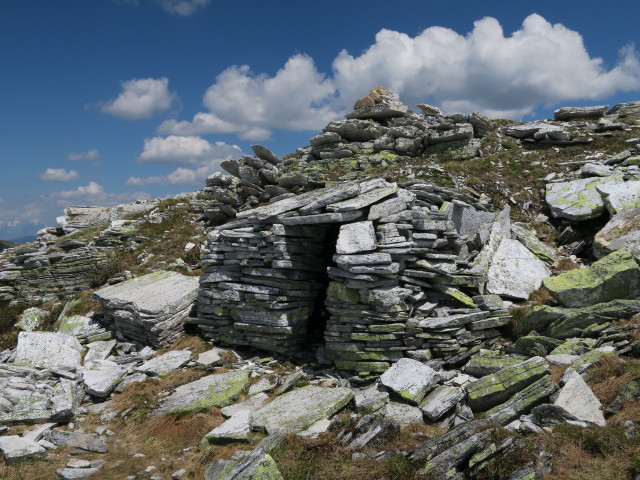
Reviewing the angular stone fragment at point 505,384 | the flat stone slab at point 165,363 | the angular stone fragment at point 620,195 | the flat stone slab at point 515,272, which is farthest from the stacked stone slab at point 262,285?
the angular stone fragment at point 620,195

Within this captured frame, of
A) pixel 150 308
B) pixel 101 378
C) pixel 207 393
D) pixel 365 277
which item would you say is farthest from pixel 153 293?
pixel 365 277

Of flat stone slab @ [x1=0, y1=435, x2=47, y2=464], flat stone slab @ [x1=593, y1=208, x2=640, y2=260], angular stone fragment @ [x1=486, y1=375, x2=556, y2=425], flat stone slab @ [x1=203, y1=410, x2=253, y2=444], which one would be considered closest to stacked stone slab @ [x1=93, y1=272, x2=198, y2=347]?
flat stone slab @ [x1=0, y1=435, x2=47, y2=464]

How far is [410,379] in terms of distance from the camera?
10.9 metres

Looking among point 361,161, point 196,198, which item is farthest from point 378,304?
point 196,198

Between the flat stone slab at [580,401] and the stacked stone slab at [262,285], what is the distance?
331 inches

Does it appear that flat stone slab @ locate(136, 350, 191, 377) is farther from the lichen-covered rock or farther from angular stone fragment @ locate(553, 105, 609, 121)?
angular stone fragment @ locate(553, 105, 609, 121)

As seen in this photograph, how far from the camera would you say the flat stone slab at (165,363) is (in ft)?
46.0

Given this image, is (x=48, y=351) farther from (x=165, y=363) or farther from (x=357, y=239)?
(x=357, y=239)

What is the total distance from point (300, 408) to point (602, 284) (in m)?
9.51

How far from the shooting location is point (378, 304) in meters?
12.3

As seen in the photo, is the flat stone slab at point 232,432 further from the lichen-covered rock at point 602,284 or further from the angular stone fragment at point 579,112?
the angular stone fragment at point 579,112

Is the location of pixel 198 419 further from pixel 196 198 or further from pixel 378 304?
pixel 196 198

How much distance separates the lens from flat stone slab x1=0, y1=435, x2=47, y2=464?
30.5ft

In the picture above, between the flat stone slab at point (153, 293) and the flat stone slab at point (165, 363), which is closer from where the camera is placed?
the flat stone slab at point (165, 363)
